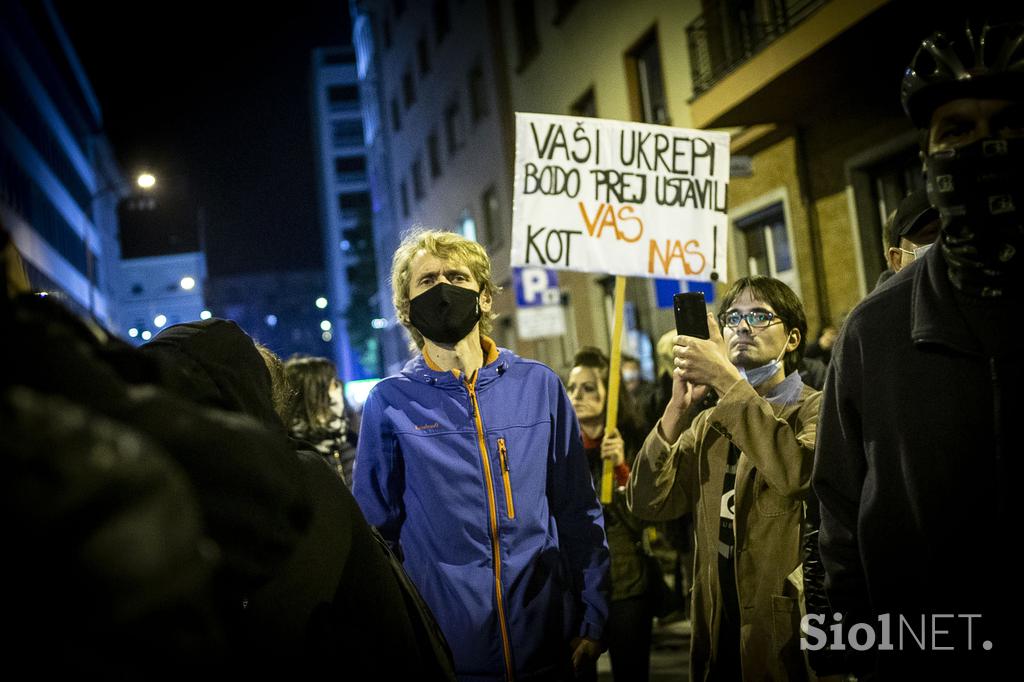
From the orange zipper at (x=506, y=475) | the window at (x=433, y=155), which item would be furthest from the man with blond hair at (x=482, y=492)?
the window at (x=433, y=155)

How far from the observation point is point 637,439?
6098 mm

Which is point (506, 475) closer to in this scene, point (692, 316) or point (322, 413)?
point (692, 316)

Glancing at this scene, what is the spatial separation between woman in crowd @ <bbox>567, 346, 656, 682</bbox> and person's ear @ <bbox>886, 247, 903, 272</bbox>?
1.63 meters

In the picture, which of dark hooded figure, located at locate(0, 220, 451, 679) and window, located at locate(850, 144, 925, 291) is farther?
window, located at locate(850, 144, 925, 291)

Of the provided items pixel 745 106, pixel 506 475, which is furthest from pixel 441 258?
pixel 745 106

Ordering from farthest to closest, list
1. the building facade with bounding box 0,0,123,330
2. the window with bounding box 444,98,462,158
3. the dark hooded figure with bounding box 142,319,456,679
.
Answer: the building facade with bounding box 0,0,123,330, the window with bounding box 444,98,462,158, the dark hooded figure with bounding box 142,319,456,679

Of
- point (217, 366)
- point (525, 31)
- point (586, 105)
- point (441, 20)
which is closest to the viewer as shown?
point (217, 366)

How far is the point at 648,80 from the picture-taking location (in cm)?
1708

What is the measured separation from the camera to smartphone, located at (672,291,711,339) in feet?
11.5

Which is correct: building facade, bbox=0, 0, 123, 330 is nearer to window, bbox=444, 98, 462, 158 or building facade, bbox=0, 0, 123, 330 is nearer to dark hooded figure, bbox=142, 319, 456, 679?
window, bbox=444, 98, 462, 158

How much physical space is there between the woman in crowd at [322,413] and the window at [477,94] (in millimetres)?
20757

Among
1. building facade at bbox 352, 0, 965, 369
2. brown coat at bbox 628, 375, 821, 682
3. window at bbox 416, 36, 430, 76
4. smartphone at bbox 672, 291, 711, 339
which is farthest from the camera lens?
window at bbox 416, 36, 430, 76

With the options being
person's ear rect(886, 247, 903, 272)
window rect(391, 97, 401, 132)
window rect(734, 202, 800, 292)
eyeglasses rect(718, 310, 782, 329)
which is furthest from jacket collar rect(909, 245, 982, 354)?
window rect(391, 97, 401, 132)

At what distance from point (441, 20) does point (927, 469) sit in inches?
1212
